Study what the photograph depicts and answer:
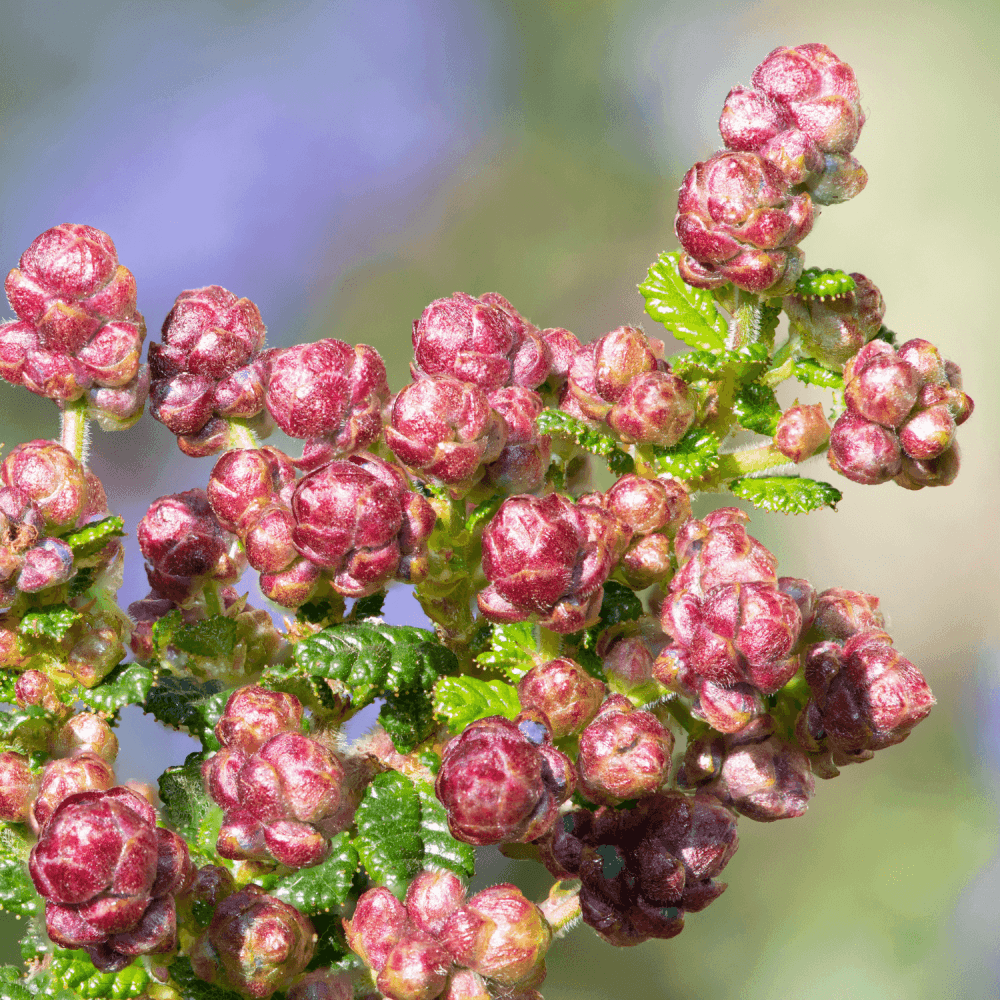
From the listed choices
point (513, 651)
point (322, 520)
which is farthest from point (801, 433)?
point (322, 520)

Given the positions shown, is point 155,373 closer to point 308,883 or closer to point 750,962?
point 308,883

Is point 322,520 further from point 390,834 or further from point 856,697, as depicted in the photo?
point 856,697

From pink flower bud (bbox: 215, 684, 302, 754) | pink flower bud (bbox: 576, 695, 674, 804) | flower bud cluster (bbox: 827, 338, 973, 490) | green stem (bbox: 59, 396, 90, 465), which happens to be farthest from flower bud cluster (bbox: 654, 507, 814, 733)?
green stem (bbox: 59, 396, 90, 465)

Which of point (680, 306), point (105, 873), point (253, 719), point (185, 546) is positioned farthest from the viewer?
point (680, 306)

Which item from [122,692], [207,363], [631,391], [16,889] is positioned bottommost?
[16,889]

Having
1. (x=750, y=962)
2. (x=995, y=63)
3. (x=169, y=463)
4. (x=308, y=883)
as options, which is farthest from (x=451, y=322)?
(x=995, y=63)

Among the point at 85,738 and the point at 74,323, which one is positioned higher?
the point at 74,323
